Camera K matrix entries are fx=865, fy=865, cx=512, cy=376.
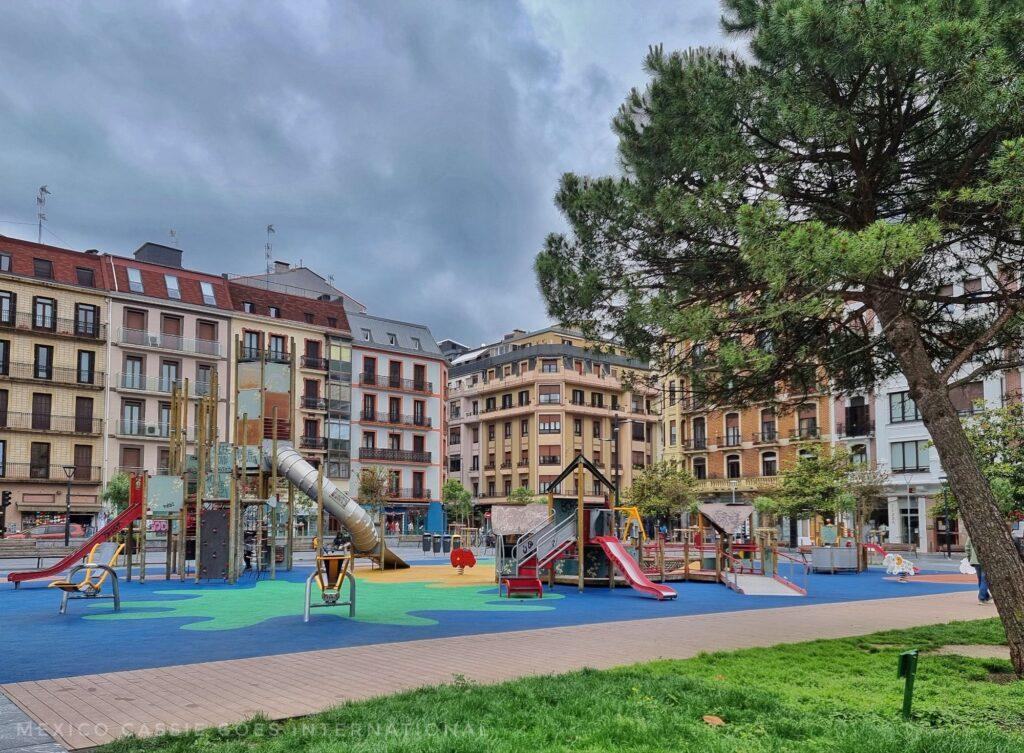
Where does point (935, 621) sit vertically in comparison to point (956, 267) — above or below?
below

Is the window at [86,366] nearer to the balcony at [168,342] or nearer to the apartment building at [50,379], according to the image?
the apartment building at [50,379]

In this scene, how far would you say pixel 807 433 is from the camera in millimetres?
61406

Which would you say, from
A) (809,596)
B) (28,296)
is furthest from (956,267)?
(28,296)

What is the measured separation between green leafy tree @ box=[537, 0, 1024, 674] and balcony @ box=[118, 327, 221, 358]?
47149 mm

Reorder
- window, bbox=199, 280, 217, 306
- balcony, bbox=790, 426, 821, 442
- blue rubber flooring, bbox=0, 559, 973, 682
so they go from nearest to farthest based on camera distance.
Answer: blue rubber flooring, bbox=0, 559, 973, 682
window, bbox=199, 280, 217, 306
balcony, bbox=790, 426, 821, 442

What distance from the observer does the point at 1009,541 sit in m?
9.25

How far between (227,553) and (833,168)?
61.2ft

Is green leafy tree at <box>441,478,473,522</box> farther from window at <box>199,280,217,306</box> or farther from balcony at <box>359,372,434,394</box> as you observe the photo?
window at <box>199,280,217,306</box>

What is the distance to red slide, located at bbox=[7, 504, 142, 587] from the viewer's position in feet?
59.6

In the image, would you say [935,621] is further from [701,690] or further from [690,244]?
[701,690]

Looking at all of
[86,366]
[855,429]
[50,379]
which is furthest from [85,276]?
[855,429]

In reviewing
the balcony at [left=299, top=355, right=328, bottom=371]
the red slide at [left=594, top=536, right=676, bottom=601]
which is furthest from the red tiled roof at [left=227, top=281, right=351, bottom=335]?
the red slide at [left=594, top=536, right=676, bottom=601]

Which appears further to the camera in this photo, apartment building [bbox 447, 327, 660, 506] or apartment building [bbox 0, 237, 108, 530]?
apartment building [bbox 447, 327, 660, 506]

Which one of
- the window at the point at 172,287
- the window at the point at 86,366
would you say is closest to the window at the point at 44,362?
the window at the point at 86,366
